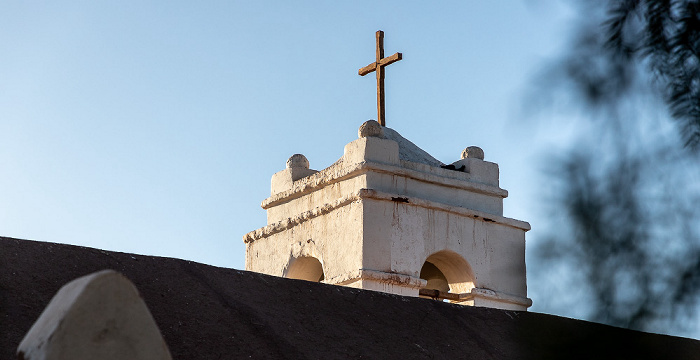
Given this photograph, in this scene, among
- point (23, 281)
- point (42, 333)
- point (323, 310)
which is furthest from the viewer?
point (323, 310)

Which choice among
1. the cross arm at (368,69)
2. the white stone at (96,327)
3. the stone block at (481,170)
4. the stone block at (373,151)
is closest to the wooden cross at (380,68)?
the cross arm at (368,69)

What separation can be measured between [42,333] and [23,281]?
8.99ft

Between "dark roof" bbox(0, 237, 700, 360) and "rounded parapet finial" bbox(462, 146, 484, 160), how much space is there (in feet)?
13.1

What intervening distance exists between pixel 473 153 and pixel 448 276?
139 cm

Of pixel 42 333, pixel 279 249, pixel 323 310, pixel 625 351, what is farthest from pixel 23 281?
pixel 279 249

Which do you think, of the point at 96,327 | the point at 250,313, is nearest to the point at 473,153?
the point at 250,313

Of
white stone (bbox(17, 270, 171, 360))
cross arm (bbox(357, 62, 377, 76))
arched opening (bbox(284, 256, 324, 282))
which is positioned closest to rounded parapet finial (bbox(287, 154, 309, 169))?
arched opening (bbox(284, 256, 324, 282))

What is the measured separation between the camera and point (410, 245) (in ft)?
37.0

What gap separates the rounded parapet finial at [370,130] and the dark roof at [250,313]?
11.0 feet

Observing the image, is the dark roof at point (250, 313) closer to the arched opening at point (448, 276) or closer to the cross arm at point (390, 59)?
the arched opening at point (448, 276)

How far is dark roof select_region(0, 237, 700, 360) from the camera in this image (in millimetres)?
6473

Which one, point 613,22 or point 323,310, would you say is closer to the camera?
point 613,22

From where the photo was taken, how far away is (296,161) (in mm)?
12430

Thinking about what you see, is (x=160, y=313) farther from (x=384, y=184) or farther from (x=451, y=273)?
(x=451, y=273)
